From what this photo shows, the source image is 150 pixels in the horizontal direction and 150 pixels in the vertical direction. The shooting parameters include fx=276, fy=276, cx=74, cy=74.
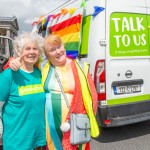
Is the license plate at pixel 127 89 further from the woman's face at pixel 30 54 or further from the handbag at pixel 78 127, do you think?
the woman's face at pixel 30 54

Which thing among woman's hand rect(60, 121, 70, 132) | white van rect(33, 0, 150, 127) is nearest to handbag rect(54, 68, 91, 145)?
woman's hand rect(60, 121, 70, 132)

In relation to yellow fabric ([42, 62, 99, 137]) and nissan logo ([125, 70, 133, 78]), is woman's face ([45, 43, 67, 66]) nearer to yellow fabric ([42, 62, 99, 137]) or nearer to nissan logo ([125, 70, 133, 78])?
yellow fabric ([42, 62, 99, 137])

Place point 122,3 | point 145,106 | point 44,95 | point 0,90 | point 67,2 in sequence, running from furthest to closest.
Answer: point 67,2 → point 145,106 → point 122,3 → point 44,95 → point 0,90

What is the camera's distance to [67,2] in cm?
553

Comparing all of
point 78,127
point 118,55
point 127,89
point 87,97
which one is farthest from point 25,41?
point 127,89

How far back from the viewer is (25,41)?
2.41 meters

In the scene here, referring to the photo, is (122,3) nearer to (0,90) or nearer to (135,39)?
(135,39)

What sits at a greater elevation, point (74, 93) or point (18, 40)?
point (18, 40)

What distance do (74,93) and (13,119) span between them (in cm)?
57

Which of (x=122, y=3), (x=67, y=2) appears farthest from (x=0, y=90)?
(x=67, y=2)

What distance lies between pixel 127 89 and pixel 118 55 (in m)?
0.58

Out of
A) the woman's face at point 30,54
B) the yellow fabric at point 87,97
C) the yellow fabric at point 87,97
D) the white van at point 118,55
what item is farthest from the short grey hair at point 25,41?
the white van at point 118,55

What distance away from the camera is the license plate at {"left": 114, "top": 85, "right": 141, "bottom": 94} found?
14.4 ft

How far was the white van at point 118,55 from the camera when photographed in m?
4.25
